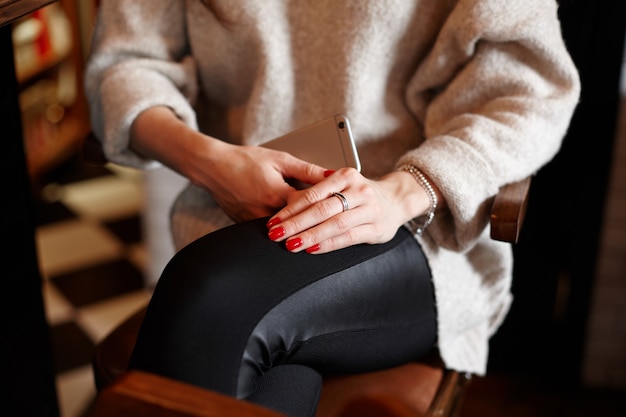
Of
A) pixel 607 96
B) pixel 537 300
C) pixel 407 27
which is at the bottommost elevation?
pixel 537 300

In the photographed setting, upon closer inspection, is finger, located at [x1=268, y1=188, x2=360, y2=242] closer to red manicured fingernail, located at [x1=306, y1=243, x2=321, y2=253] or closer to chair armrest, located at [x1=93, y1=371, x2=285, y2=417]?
red manicured fingernail, located at [x1=306, y1=243, x2=321, y2=253]

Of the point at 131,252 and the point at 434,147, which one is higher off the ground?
the point at 434,147

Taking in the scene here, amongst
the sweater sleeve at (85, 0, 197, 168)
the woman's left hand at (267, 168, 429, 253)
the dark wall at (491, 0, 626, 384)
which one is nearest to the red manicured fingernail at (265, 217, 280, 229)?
the woman's left hand at (267, 168, 429, 253)

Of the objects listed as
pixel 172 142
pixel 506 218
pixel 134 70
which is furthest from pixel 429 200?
pixel 134 70

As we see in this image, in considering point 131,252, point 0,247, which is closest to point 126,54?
point 0,247

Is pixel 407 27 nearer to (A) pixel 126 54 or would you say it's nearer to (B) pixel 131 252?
(A) pixel 126 54

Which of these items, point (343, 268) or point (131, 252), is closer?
point (343, 268)

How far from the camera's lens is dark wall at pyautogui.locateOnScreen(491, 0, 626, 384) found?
53.1 inches

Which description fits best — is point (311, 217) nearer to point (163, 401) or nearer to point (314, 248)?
point (314, 248)

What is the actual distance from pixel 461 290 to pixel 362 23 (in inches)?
14.2

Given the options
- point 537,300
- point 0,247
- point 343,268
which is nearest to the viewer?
point 343,268

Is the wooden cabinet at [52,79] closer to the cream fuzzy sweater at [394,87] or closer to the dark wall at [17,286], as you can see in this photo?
the dark wall at [17,286]

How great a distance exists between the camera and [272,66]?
99 centimetres

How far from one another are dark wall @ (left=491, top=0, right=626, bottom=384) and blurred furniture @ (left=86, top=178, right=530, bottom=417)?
0.57m
